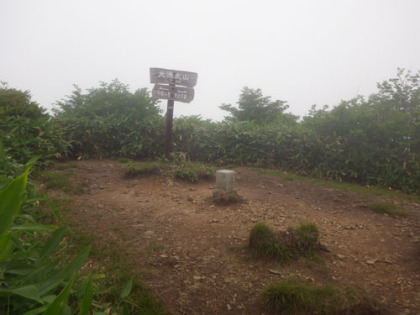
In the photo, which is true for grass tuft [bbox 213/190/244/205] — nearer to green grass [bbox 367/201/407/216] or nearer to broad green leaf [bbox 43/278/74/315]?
green grass [bbox 367/201/407/216]

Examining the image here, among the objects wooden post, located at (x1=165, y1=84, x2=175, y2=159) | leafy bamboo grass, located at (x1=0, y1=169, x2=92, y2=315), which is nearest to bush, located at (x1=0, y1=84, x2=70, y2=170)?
wooden post, located at (x1=165, y1=84, x2=175, y2=159)

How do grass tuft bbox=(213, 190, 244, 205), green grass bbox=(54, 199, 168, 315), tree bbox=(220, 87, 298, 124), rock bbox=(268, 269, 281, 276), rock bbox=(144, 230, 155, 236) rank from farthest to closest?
tree bbox=(220, 87, 298, 124) → grass tuft bbox=(213, 190, 244, 205) → rock bbox=(144, 230, 155, 236) → rock bbox=(268, 269, 281, 276) → green grass bbox=(54, 199, 168, 315)

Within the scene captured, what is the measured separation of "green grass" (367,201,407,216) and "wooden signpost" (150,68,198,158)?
14.6ft

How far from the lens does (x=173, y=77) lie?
6590 mm

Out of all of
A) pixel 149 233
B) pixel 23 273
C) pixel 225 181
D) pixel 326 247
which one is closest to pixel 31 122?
pixel 149 233

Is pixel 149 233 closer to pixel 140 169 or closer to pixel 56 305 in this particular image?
pixel 56 305

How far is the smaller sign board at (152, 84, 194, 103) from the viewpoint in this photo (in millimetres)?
6559

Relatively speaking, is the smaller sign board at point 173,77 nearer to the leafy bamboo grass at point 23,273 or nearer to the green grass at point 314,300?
the green grass at point 314,300

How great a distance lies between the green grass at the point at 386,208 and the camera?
3.94 m

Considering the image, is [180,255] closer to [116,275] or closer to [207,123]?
[116,275]

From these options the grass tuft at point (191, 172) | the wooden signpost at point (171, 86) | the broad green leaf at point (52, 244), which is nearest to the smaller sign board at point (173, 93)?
the wooden signpost at point (171, 86)

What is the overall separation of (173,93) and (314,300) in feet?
18.6

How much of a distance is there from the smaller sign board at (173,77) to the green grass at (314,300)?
18.3 feet

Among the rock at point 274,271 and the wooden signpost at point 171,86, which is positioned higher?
the wooden signpost at point 171,86
